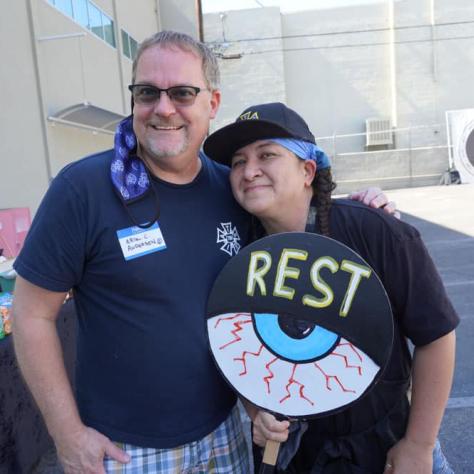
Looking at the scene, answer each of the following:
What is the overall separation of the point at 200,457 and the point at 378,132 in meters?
26.0

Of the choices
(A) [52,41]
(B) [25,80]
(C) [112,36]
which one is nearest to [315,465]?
(B) [25,80]

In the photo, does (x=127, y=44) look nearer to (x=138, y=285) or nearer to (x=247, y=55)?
(x=247, y=55)

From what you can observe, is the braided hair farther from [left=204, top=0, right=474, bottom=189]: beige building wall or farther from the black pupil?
[left=204, top=0, right=474, bottom=189]: beige building wall

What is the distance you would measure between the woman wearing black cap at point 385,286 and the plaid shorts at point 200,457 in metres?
0.27

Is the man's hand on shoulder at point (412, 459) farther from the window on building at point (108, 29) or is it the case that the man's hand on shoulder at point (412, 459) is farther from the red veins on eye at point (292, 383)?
the window on building at point (108, 29)

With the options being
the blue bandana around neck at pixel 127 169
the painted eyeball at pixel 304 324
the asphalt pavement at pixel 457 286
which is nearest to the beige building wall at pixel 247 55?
the asphalt pavement at pixel 457 286

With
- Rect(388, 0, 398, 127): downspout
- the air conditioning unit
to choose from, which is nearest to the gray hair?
the air conditioning unit

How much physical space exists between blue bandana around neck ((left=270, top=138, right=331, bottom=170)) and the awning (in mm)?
9658

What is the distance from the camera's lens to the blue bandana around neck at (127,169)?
1593mm

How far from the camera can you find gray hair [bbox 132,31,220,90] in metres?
1.68

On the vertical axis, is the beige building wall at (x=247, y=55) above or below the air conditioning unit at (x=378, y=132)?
above

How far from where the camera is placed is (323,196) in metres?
1.58

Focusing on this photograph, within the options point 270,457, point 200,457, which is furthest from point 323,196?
point 200,457

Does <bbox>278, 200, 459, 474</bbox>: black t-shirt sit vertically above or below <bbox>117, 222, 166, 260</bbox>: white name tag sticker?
below
